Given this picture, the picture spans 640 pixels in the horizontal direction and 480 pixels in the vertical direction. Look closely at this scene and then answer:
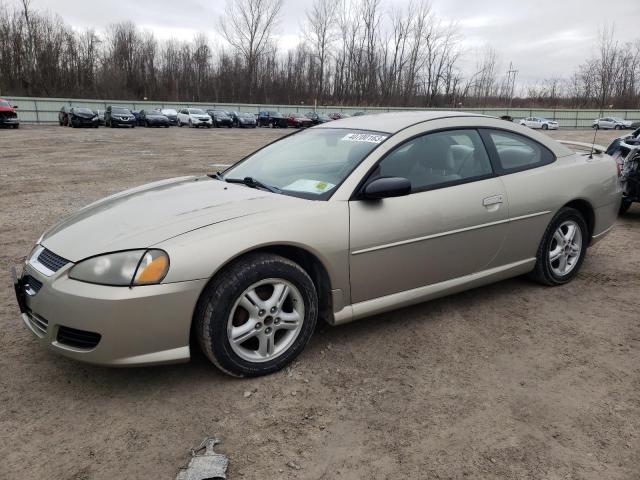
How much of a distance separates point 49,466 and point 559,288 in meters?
3.86

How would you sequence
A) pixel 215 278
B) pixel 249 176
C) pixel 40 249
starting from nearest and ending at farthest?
1. pixel 215 278
2. pixel 40 249
3. pixel 249 176

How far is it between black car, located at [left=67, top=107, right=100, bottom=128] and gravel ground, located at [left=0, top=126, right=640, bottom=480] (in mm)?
30101

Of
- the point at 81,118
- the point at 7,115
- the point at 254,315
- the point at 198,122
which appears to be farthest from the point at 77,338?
the point at 198,122

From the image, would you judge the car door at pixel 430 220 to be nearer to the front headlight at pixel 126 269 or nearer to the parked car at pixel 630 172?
the front headlight at pixel 126 269

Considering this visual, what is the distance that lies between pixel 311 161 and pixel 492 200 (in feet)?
4.35

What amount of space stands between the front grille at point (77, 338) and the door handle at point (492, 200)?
2.60 metres

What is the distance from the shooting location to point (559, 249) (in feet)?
13.5

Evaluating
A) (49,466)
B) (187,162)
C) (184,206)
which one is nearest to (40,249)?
(184,206)

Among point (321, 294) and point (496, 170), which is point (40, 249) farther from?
point (496, 170)

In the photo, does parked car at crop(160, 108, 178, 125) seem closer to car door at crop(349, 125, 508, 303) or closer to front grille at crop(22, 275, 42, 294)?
car door at crop(349, 125, 508, 303)

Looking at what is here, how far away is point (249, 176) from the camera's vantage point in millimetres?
3594

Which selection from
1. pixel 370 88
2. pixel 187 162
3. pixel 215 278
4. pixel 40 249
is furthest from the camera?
pixel 370 88

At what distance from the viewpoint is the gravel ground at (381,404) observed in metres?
2.14

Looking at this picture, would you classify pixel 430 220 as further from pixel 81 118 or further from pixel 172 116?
pixel 172 116
